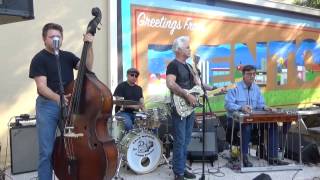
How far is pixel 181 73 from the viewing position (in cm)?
530

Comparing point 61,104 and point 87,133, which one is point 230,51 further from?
point 61,104

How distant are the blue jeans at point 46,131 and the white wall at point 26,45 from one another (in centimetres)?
271

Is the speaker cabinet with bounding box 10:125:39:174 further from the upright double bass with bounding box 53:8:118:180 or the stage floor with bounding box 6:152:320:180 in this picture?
the upright double bass with bounding box 53:8:118:180

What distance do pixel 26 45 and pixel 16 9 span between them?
3274 mm

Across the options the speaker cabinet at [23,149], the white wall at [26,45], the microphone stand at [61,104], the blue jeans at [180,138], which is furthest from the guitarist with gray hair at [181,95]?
the white wall at [26,45]

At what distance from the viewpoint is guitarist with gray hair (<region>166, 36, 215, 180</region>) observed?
5.23m

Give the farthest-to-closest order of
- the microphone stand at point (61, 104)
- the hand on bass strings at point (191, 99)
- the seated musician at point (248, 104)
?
1. the seated musician at point (248, 104)
2. the hand on bass strings at point (191, 99)
3. the microphone stand at point (61, 104)

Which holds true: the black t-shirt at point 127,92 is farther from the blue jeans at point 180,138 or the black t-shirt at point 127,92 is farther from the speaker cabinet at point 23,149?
the blue jeans at point 180,138

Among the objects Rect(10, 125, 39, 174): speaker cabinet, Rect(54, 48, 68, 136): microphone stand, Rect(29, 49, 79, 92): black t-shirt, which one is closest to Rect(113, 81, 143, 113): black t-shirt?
Rect(10, 125, 39, 174): speaker cabinet

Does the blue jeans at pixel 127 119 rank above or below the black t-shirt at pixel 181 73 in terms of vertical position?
below

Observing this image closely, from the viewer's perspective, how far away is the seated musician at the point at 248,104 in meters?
6.33

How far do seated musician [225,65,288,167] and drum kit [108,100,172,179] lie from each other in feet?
3.60

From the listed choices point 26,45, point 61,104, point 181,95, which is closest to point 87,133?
point 61,104

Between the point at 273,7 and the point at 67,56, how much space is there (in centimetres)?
696
